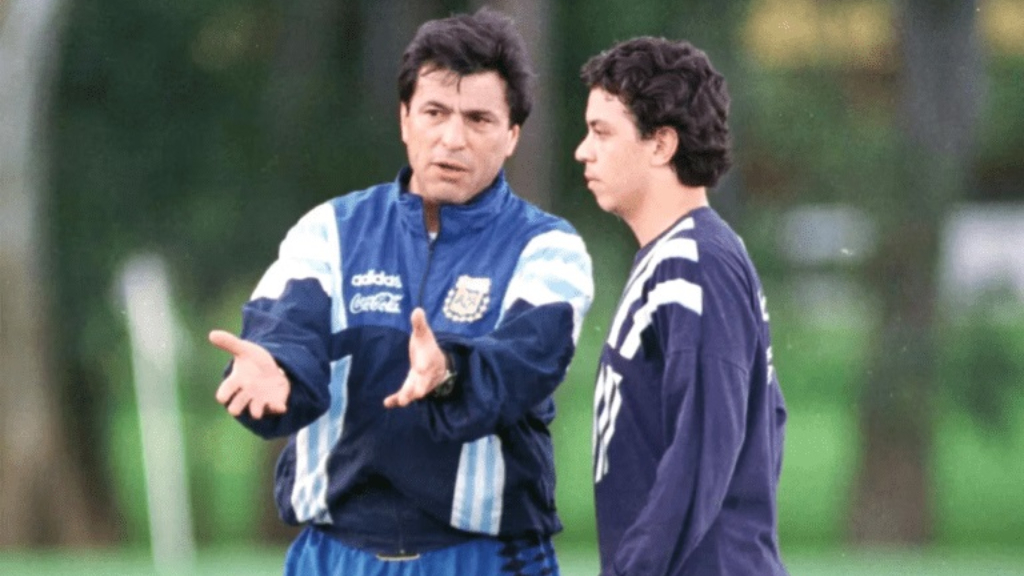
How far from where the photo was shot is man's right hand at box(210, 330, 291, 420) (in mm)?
4246

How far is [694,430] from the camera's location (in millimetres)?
4059

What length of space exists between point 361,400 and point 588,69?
852 mm

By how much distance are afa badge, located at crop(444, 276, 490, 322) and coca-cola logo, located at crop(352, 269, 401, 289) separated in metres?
0.12

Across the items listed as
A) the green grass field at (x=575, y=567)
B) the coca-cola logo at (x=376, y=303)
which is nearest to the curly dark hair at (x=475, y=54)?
the coca-cola logo at (x=376, y=303)

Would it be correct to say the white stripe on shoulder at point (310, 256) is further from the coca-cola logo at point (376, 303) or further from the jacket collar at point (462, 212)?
the jacket collar at point (462, 212)

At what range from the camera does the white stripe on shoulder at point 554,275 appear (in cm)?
442

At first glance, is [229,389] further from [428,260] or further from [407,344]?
[428,260]

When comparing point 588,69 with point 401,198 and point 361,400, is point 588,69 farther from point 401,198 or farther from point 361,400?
point 361,400

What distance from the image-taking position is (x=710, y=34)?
18.1 meters

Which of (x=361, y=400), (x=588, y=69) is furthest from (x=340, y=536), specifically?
(x=588, y=69)

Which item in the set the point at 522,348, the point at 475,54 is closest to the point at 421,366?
the point at 522,348

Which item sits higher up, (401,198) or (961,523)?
(401,198)

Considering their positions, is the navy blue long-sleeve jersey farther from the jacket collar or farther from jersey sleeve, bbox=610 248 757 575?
the jacket collar

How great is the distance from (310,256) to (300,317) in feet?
0.56
